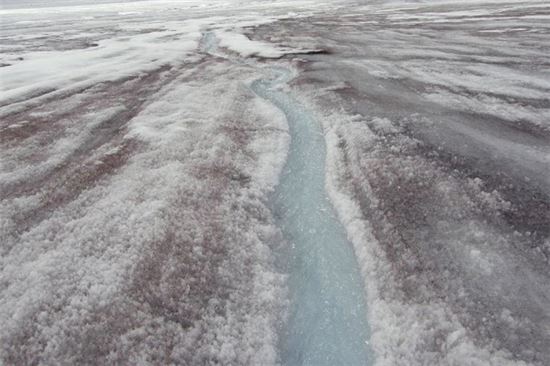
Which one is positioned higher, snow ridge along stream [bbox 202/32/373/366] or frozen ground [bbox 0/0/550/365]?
frozen ground [bbox 0/0/550/365]

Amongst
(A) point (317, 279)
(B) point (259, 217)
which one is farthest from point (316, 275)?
(B) point (259, 217)

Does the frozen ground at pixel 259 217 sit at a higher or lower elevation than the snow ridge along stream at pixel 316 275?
higher

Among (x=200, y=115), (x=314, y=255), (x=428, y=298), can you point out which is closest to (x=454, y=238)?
(x=428, y=298)

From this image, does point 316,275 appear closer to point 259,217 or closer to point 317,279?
point 317,279

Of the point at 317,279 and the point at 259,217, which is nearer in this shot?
the point at 317,279

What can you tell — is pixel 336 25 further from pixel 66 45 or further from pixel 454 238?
pixel 454 238
